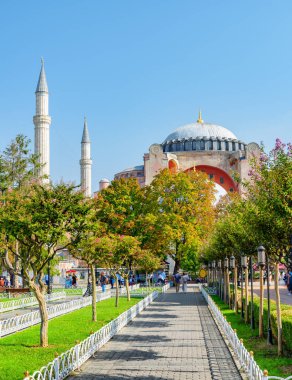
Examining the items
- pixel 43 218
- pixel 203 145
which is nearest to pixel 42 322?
pixel 43 218

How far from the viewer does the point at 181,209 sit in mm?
43781

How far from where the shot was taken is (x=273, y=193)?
1106 centimetres

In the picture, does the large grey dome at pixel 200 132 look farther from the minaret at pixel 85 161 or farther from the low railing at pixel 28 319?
the low railing at pixel 28 319

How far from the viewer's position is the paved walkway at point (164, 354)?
34.6ft

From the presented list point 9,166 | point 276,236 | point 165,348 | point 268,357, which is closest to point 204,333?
point 165,348

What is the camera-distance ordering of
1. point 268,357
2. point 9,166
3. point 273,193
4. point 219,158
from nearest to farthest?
point 273,193 < point 268,357 < point 9,166 < point 219,158

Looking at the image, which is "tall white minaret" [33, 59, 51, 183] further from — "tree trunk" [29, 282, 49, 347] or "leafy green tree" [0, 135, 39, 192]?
"tree trunk" [29, 282, 49, 347]

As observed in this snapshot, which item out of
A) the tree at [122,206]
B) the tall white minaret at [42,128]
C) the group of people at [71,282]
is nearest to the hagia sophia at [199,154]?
the tall white minaret at [42,128]

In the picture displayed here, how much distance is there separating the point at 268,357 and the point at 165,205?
103 feet

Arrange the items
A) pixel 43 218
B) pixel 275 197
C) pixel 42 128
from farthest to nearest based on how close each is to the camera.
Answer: pixel 42 128 < pixel 43 218 < pixel 275 197

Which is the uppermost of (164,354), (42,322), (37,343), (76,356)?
(42,322)

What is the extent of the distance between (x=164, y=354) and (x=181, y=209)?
102 feet

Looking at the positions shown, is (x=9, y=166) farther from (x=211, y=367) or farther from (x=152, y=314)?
(x=211, y=367)

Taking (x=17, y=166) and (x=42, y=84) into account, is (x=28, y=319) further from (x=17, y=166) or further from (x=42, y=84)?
(x=42, y=84)
